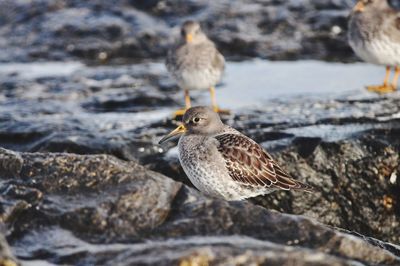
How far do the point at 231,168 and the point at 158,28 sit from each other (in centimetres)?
933

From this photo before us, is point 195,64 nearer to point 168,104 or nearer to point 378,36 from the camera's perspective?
point 168,104

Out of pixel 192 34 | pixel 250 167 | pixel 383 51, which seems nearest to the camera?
pixel 250 167

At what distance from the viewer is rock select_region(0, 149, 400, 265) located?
479 centimetres

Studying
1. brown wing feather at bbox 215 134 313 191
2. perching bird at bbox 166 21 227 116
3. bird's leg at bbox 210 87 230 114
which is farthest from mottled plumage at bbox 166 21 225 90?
brown wing feather at bbox 215 134 313 191

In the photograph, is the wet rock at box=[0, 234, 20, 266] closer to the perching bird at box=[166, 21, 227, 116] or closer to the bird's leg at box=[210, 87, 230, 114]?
the bird's leg at box=[210, 87, 230, 114]

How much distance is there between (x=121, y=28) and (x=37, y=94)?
4149 mm

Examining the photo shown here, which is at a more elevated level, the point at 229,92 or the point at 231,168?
the point at 231,168

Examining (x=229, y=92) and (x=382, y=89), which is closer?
(x=382, y=89)

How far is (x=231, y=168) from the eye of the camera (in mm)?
7457

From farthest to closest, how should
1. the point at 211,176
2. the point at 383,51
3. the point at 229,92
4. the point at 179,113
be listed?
1. the point at 229,92
2. the point at 383,51
3. the point at 179,113
4. the point at 211,176

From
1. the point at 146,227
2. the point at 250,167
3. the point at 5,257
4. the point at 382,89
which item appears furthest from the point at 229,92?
the point at 5,257

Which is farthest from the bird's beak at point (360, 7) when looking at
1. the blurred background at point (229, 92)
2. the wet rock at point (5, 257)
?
the wet rock at point (5, 257)

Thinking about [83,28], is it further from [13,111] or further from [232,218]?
[232,218]

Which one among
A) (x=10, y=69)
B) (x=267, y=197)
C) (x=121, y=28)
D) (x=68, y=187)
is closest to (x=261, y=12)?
(x=121, y=28)
